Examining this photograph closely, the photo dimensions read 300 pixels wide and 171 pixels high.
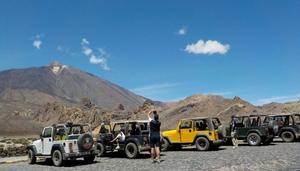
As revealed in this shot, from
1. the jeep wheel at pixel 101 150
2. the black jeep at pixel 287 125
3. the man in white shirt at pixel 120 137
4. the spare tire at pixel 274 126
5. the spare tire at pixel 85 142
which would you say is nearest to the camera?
the spare tire at pixel 85 142

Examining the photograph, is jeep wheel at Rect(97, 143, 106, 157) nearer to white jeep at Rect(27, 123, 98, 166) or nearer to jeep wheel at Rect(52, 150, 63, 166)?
white jeep at Rect(27, 123, 98, 166)

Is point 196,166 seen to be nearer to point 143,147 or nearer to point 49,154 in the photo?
point 143,147

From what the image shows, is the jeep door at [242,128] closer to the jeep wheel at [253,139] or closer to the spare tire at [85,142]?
the jeep wheel at [253,139]

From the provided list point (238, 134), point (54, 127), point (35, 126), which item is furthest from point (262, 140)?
point (35, 126)

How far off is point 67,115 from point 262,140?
13410 cm

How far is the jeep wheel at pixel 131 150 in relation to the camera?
23.2m

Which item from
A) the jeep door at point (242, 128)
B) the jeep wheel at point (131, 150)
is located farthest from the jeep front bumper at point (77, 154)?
the jeep door at point (242, 128)

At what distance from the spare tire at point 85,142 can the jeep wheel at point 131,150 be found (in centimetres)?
231

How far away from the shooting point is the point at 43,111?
602ft

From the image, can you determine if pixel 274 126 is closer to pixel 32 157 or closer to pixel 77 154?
pixel 77 154

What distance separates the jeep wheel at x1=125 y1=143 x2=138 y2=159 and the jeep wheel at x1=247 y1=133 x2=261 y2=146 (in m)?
8.68

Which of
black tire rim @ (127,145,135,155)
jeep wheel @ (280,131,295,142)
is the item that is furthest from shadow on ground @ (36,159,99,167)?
jeep wheel @ (280,131,295,142)

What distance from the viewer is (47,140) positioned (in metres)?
22.4

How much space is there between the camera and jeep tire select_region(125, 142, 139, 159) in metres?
23.2
